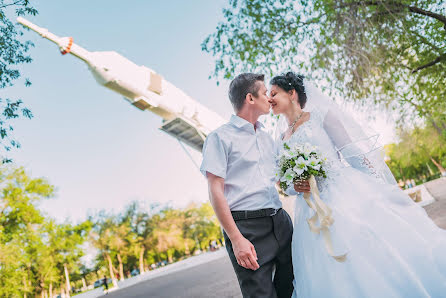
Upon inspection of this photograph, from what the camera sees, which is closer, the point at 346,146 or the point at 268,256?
the point at 268,256

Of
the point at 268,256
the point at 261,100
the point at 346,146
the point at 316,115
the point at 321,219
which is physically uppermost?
the point at 261,100

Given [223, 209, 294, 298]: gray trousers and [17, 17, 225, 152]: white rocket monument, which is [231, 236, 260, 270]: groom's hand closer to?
[223, 209, 294, 298]: gray trousers

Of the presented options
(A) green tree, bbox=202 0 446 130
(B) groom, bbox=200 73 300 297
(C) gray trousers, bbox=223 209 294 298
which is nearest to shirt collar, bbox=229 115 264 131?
(B) groom, bbox=200 73 300 297

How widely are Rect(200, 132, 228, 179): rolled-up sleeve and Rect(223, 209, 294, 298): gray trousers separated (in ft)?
1.24

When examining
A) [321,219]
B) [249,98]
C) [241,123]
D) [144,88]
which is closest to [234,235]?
[321,219]

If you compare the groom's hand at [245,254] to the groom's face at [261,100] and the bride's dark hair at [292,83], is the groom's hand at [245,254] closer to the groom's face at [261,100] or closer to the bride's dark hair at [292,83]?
the groom's face at [261,100]

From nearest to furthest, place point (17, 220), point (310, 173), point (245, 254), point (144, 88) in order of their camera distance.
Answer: point (245, 254) < point (310, 173) < point (144, 88) < point (17, 220)

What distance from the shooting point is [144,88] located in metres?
14.7

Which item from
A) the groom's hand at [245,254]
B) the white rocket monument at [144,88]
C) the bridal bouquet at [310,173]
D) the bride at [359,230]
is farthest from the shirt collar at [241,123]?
the white rocket monument at [144,88]

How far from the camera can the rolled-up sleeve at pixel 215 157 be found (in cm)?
204

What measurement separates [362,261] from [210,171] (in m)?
1.07

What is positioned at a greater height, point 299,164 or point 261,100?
point 261,100

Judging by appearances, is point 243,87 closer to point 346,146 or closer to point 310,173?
point 310,173

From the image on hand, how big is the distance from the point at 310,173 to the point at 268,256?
61 cm
